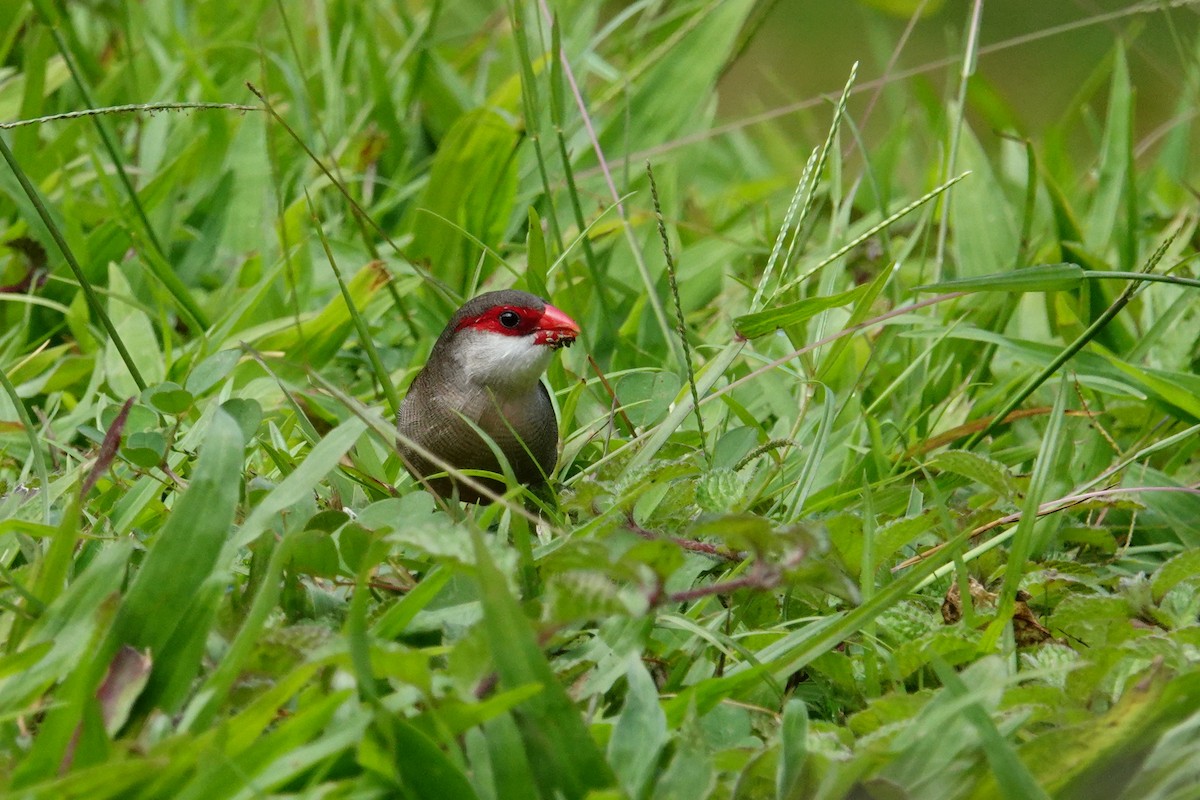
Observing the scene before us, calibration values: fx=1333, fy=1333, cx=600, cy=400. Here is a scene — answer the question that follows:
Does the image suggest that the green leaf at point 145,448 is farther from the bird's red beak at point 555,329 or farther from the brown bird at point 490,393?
the bird's red beak at point 555,329

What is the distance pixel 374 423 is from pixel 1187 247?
291 cm

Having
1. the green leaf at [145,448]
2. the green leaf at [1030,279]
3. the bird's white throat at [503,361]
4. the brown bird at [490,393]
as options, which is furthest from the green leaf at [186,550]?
the green leaf at [1030,279]

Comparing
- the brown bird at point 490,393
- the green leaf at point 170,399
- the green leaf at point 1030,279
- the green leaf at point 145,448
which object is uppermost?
the green leaf at point 1030,279

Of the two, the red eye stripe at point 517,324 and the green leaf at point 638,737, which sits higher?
A: the red eye stripe at point 517,324

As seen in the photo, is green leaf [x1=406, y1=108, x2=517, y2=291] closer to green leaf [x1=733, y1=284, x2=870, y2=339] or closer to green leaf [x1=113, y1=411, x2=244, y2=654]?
green leaf [x1=733, y1=284, x2=870, y2=339]

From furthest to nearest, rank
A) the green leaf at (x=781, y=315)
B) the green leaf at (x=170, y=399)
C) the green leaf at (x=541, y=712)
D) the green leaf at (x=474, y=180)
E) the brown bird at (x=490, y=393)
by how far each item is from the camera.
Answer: the green leaf at (x=474, y=180) → the brown bird at (x=490, y=393) → the green leaf at (x=170, y=399) → the green leaf at (x=781, y=315) → the green leaf at (x=541, y=712)

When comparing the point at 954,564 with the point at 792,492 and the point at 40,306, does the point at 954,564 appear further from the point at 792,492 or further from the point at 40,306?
the point at 40,306

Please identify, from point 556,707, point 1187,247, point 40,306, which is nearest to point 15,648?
point 556,707

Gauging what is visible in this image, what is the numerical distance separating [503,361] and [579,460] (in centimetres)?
36

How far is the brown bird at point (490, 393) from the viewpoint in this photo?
10.3ft

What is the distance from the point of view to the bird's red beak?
10.6 feet

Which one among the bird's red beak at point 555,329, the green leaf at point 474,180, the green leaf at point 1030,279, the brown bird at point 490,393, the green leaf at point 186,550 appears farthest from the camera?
the green leaf at point 474,180

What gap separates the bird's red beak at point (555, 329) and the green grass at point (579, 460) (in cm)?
11

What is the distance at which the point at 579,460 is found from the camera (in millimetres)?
3398
